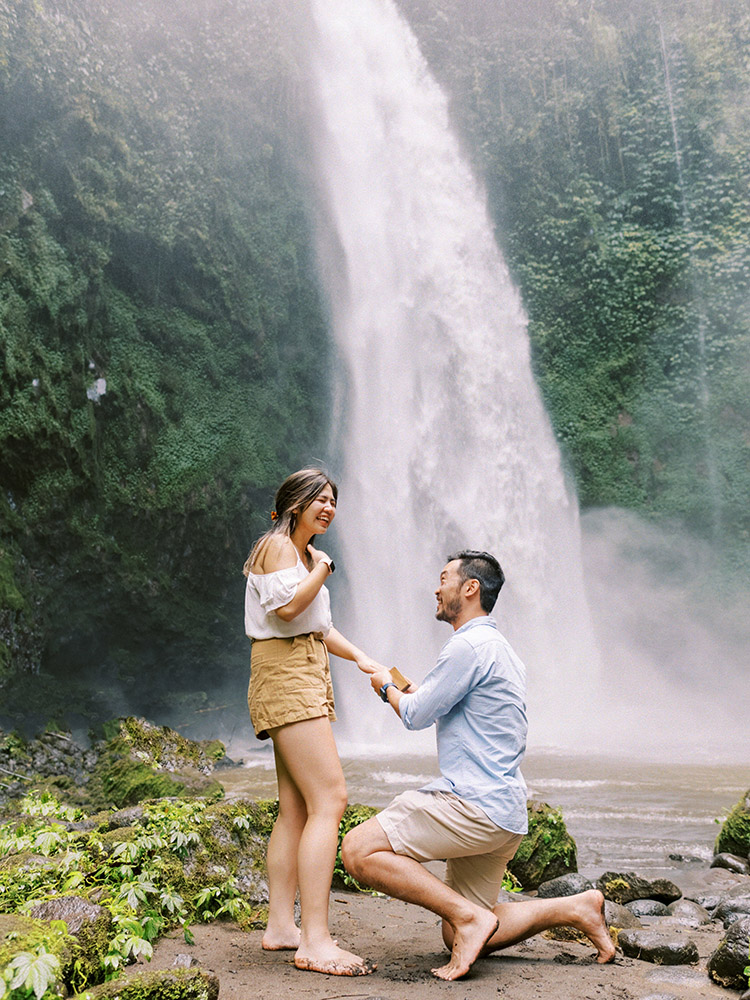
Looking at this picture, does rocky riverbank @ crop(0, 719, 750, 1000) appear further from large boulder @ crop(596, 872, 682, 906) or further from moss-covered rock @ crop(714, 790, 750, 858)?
moss-covered rock @ crop(714, 790, 750, 858)

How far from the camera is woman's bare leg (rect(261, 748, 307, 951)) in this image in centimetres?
259

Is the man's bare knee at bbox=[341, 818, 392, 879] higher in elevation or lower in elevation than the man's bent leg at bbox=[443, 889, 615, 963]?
higher

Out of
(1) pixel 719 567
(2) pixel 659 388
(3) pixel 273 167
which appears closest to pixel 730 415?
(2) pixel 659 388

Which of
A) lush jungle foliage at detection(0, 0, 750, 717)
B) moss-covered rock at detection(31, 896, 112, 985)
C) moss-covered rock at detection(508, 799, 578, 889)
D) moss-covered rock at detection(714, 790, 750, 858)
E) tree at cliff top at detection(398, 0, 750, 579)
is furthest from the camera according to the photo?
tree at cliff top at detection(398, 0, 750, 579)

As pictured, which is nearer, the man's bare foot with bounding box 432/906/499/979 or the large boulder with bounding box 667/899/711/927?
the man's bare foot with bounding box 432/906/499/979

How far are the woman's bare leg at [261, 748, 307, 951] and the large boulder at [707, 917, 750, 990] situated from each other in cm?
134

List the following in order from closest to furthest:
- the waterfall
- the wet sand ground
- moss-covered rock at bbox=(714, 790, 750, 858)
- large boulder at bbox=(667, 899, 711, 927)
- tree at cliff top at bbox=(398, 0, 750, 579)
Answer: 1. the wet sand ground
2. large boulder at bbox=(667, 899, 711, 927)
3. moss-covered rock at bbox=(714, 790, 750, 858)
4. the waterfall
5. tree at cliff top at bbox=(398, 0, 750, 579)

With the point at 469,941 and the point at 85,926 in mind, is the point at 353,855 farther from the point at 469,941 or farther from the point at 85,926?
the point at 85,926

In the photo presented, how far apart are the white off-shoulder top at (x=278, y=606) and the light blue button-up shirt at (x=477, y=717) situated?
1.26 feet

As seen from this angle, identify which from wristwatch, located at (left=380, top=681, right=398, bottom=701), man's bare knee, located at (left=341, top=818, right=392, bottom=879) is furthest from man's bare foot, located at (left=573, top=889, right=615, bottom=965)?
wristwatch, located at (left=380, top=681, right=398, bottom=701)

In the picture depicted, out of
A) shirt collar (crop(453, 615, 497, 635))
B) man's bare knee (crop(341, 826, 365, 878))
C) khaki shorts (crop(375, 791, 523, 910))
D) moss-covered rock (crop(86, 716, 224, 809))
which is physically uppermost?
shirt collar (crop(453, 615, 497, 635))

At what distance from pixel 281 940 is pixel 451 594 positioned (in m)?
1.23

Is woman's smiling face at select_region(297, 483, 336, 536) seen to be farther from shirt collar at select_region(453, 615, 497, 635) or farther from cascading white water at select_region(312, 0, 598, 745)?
cascading white water at select_region(312, 0, 598, 745)

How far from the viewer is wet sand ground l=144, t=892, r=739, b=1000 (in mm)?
2188
